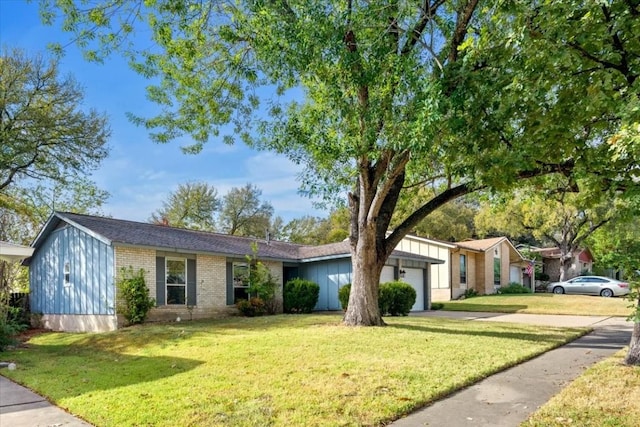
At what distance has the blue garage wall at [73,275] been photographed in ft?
50.1

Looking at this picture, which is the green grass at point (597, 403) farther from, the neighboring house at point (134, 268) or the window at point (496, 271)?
the window at point (496, 271)

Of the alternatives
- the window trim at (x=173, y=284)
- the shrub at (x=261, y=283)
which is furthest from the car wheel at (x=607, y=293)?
the window trim at (x=173, y=284)

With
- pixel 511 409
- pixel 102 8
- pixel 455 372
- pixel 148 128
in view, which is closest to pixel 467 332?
pixel 455 372

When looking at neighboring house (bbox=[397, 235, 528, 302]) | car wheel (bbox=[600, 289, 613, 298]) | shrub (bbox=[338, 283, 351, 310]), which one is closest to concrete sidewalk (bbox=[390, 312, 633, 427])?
shrub (bbox=[338, 283, 351, 310])

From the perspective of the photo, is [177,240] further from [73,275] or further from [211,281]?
[73,275]

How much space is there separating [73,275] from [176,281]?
3556 mm

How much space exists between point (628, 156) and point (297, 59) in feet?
20.7

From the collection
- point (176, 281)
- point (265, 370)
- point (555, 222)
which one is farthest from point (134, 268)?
point (555, 222)

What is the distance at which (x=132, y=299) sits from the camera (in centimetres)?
1452

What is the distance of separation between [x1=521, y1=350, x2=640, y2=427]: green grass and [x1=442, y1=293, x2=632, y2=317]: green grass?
49.5 ft

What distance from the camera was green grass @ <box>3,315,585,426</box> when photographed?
5562 mm

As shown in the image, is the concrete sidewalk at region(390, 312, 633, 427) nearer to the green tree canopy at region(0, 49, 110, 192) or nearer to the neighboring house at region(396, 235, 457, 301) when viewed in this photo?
the neighboring house at region(396, 235, 457, 301)

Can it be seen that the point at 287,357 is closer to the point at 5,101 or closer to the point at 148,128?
the point at 148,128

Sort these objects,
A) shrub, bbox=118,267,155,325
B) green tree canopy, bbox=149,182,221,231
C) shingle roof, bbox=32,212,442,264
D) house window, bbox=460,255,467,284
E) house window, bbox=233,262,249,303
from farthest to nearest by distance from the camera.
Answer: green tree canopy, bbox=149,182,221,231, house window, bbox=460,255,467,284, house window, bbox=233,262,249,303, shingle roof, bbox=32,212,442,264, shrub, bbox=118,267,155,325
